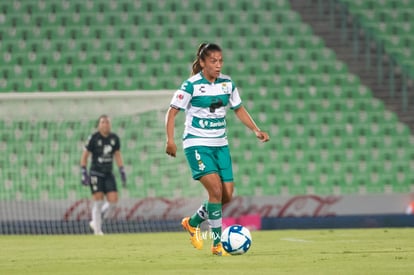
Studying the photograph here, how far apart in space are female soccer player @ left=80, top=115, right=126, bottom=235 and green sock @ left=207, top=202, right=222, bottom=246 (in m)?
6.80

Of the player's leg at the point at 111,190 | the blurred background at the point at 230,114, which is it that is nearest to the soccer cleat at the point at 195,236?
the player's leg at the point at 111,190

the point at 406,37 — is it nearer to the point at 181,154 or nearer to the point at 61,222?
the point at 181,154

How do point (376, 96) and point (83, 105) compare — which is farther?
point (376, 96)

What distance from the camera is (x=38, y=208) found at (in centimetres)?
1786

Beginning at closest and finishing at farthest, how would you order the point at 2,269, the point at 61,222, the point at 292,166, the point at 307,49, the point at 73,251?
the point at 2,269 → the point at 73,251 → the point at 61,222 → the point at 292,166 → the point at 307,49

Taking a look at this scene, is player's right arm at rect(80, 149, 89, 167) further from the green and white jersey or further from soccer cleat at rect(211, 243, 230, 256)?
soccer cleat at rect(211, 243, 230, 256)

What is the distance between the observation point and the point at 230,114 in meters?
20.4

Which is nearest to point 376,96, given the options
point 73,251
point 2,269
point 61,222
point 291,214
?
point 291,214

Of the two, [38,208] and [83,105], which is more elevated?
[83,105]

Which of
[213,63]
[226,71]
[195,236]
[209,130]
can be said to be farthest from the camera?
[226,71]

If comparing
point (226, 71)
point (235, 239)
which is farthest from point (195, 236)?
point (226, 71)

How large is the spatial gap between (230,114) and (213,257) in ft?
35.3

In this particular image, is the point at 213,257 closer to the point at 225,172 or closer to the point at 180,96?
the point at 225,172

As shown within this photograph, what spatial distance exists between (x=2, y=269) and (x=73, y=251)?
2.68m
